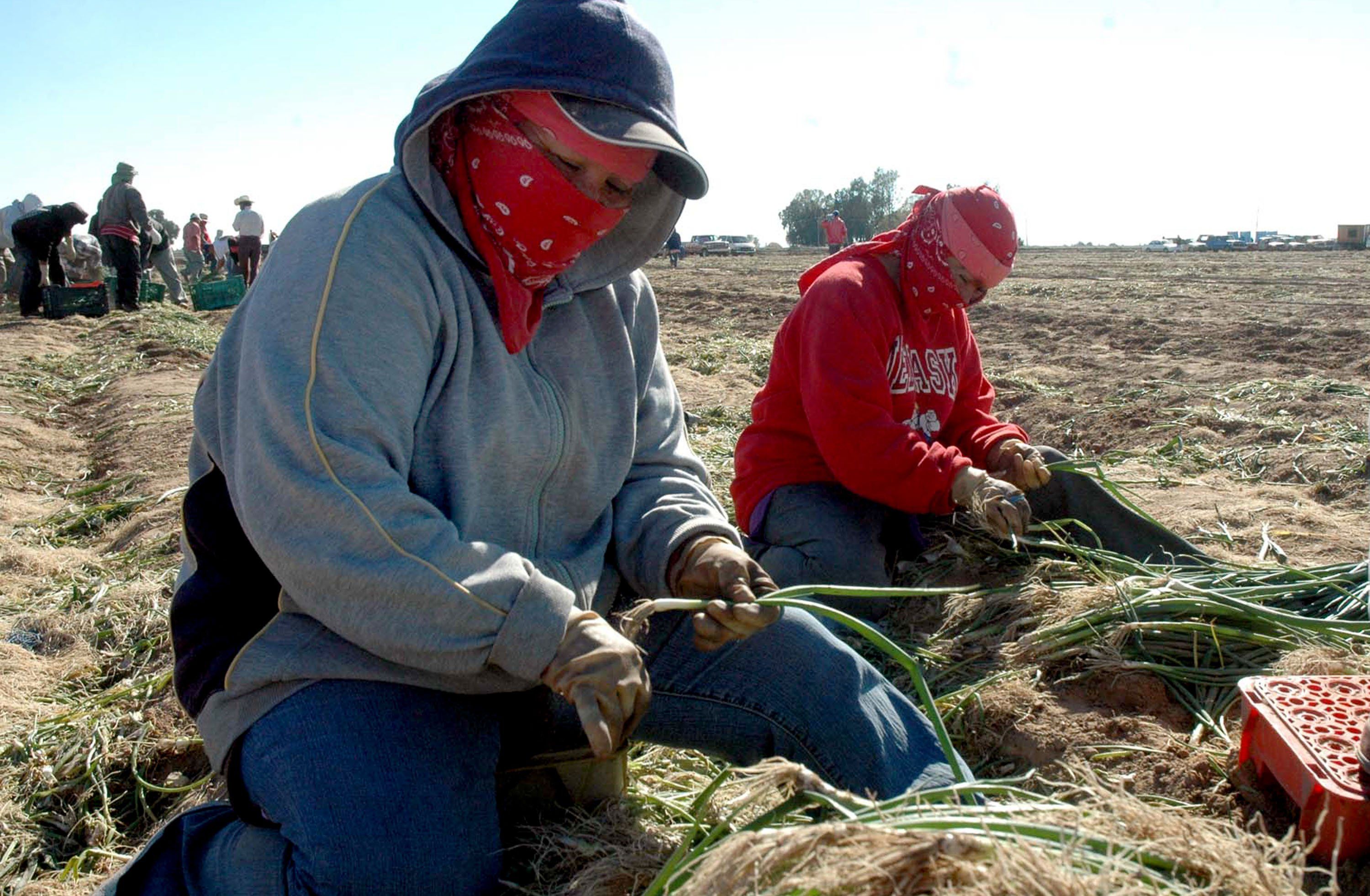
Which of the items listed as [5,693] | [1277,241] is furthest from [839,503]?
[1277,241]

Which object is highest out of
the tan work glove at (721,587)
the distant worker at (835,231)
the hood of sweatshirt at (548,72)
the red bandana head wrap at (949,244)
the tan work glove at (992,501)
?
the distant worker at (835,231)

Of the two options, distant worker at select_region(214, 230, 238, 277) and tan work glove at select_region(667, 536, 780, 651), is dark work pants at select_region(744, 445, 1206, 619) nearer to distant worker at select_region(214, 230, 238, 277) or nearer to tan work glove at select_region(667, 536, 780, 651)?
tan work glove at select_region(667, 536, 780, 651)

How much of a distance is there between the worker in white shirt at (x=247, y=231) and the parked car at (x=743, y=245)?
103 ft

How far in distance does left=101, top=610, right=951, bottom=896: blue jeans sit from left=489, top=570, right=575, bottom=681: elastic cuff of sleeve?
183 mm

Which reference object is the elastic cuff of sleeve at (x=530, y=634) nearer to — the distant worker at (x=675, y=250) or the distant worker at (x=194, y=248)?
the distant worker at (x=194, y=248)

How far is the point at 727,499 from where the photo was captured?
4137 millimetres

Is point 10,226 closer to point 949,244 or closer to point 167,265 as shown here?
point 167,265

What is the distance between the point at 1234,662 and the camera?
7.65ft

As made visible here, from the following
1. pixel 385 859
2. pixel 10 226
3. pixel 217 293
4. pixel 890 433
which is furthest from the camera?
pixel 217 293

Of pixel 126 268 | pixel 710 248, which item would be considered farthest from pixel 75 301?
pixel 710 248

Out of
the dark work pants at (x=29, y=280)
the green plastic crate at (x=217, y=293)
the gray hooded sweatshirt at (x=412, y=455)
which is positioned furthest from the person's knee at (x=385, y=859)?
the green plastic crate at (x=217, y=293)

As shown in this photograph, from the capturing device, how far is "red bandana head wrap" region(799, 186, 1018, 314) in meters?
2.88

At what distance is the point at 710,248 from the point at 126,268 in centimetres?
3522

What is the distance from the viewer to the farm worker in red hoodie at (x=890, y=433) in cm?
281
